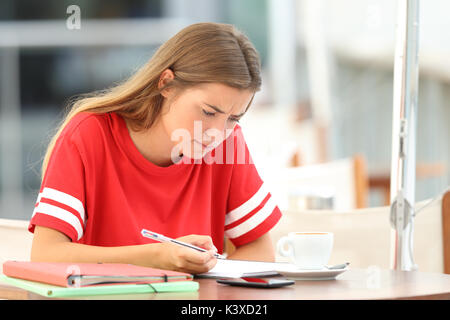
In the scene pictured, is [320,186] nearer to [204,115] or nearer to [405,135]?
[405,135]

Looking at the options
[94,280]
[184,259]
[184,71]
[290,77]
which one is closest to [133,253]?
[184,259]

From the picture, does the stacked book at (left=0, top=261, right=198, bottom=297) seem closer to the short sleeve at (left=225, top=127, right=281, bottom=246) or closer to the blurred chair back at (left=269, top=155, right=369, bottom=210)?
the short sleeve at (left=225, top=127, right=281, bottom=246)

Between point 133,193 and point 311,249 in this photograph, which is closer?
point 311,249

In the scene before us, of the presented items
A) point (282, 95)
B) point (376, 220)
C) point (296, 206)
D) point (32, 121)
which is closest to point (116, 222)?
point (376, 220)

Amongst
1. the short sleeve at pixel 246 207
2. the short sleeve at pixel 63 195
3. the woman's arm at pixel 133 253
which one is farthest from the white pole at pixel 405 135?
the short sleeve at pixel 63 195

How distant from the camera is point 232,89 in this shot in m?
1.32

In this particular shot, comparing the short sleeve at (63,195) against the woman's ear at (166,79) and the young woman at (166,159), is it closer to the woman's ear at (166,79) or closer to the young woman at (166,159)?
the young woman at (166,159)

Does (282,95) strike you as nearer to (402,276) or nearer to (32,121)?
(32,121)

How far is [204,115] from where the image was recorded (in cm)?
133

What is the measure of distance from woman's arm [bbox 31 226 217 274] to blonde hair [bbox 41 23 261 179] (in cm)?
24

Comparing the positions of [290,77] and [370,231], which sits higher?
[290,77]

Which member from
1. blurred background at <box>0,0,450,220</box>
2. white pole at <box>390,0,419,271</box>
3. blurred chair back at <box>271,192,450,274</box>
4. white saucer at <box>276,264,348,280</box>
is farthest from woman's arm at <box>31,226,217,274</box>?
blurred background at <box>0,0,450,220</box>

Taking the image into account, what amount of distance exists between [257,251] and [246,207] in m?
0.09

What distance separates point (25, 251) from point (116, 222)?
0.37 m
